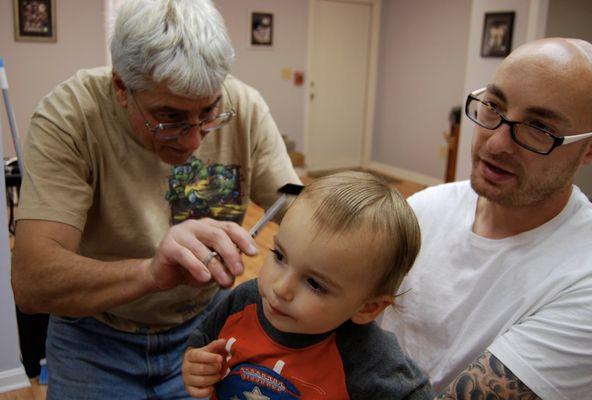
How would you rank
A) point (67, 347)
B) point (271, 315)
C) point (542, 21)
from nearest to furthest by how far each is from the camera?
point (271, 315) → point (67, 347) → point (542, 21)

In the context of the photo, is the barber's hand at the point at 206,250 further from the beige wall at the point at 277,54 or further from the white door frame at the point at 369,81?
the white door frame at the point at 369,81

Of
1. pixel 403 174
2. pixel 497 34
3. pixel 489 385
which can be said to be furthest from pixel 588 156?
pixel 403 174

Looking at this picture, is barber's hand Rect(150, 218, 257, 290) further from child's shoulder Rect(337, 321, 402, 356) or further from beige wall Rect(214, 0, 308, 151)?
beige wall Rect(214, 0, 308, 151)

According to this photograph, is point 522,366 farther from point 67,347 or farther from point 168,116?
point 67,347

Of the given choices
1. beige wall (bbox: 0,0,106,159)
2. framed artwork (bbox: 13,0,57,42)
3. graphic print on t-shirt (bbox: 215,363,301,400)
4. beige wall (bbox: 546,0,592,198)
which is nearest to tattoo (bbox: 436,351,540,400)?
graphic print on t-shirt (bbox: 215,363,301,400)

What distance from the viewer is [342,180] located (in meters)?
0.98

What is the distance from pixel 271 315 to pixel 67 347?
693mm

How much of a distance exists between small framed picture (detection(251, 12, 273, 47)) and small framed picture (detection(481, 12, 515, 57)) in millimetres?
2454

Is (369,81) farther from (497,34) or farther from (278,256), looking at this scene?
(278,256)

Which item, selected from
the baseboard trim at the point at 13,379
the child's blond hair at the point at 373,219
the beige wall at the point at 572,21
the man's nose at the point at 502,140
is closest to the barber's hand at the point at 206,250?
the child's blond hair at the point at 373,219

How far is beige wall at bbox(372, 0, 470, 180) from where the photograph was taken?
6133mm

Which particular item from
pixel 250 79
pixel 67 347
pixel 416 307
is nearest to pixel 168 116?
pixel 67 347

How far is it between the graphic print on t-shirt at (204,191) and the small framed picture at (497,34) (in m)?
3.78

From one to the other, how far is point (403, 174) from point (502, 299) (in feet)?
19.5
